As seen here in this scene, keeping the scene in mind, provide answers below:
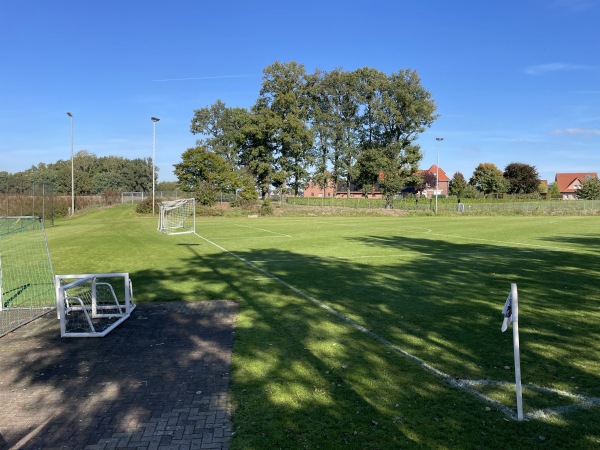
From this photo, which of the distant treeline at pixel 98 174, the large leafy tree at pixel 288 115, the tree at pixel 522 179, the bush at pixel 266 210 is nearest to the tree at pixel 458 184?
the tree at pixel 522 179

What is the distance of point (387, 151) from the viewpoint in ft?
236

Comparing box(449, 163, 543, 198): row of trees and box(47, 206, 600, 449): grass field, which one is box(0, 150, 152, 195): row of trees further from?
box(47, 206, 600, 449): grass field

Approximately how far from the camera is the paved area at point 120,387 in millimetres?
4051

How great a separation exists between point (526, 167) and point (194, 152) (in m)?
71.9

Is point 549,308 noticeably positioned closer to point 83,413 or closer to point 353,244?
point 83,413

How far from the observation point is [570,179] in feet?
409

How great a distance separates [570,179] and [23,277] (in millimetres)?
142258

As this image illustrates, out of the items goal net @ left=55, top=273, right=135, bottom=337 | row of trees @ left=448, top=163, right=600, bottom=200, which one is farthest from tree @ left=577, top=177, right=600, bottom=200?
goal net @ left=55, top=273, right=135, bottom=337

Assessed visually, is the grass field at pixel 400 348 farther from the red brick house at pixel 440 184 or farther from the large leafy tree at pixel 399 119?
the red brick house at pixel 440 184

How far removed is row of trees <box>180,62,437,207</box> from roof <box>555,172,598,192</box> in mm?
75665

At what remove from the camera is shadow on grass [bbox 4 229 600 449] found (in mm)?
4098

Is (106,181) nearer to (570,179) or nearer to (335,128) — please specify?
(335,128)

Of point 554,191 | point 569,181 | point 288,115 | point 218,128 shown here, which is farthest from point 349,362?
point 569,181

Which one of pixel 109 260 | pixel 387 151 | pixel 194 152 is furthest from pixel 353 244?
pixel 387 151
